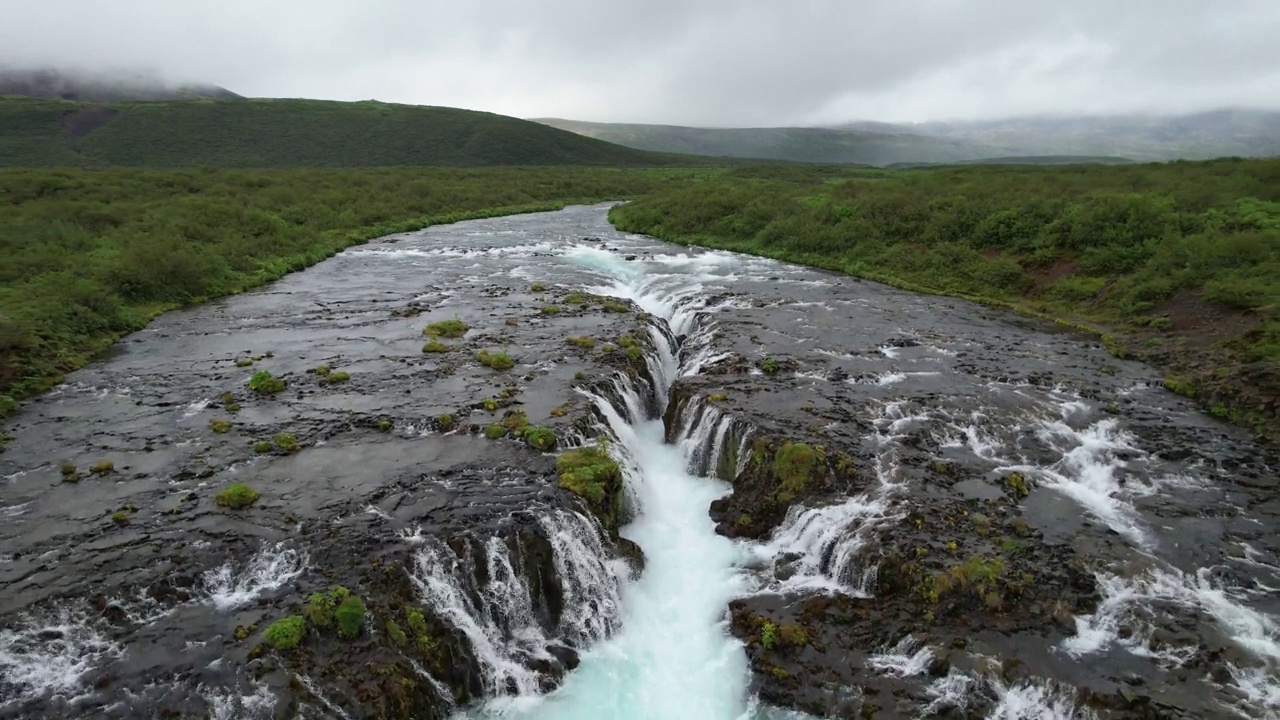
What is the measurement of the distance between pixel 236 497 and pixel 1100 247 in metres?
43.8

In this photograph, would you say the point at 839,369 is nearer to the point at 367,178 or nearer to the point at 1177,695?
the point at 1177,695

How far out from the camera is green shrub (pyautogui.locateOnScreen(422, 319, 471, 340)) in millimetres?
30609

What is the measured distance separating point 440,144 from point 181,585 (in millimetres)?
198745

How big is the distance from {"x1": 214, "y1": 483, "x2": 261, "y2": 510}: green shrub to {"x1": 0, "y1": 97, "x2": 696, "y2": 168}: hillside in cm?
16231

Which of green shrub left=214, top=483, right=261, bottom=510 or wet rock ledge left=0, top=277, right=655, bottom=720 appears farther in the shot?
green shrub left=214, top=483, right=261, bottom=510

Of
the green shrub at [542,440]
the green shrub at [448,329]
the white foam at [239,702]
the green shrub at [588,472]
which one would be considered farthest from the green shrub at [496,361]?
the white foam at [239,702]

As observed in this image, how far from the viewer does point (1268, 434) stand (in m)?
21.2

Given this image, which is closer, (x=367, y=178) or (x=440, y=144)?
(x=367, y=178)

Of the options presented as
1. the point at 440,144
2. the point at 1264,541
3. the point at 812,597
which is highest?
the point at 440,144

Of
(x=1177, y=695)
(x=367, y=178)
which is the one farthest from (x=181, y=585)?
(x=367, y=178)

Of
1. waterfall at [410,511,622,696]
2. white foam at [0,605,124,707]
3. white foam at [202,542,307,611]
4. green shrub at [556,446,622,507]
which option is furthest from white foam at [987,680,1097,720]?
white foam at [0,605,124,707]

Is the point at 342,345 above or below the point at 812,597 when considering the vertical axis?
above

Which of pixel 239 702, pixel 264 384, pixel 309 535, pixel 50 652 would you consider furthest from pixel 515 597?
pixel 264 384

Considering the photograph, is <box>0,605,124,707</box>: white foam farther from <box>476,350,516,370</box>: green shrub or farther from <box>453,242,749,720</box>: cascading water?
<box>476,350,516,370</box>: green shrub
